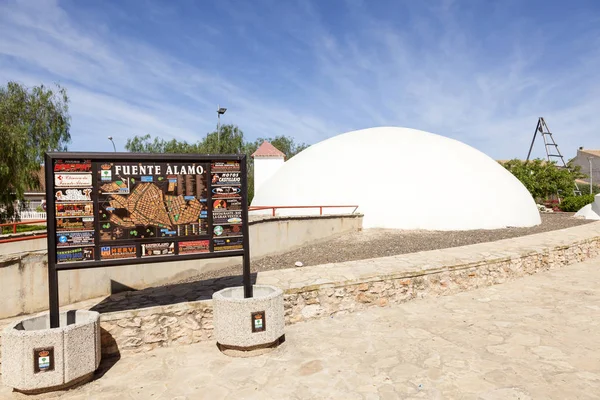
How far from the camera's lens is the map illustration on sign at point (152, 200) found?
4652 millimetres

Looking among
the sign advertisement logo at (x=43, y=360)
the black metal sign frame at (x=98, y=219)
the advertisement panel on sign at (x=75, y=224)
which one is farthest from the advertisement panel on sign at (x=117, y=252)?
the sign advertisement logo at (x=43, y=360)

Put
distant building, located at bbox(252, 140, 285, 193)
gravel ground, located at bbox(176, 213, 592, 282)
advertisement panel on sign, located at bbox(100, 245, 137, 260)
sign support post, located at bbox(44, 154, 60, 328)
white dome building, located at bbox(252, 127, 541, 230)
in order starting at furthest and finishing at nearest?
distant building, located at bbox(252, 140, 285, 193) < white dome building, located at bbox(252, 127, 541, 230) < gravel ground, located at bbox(176, 213, 592, 282) < advertisement panel on sign, located at bbox(100, 245, 137, 260) < sign support post, located at bbox(44, 154, 60, 328)

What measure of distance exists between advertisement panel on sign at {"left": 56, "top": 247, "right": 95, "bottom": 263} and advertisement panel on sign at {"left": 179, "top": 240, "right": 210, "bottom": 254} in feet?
3.56

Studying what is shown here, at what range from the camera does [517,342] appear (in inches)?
205

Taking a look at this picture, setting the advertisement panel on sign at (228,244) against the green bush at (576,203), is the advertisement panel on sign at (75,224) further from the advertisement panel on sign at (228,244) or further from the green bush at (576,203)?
the green bush at (576,203)

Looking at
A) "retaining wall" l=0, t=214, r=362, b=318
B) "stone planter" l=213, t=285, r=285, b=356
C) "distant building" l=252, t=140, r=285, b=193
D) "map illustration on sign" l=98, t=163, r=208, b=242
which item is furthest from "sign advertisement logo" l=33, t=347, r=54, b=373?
"distant building" l=252, t=140, r=285, b=193

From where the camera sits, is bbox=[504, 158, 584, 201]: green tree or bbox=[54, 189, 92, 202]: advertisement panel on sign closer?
bbox=[54, 189, 92, 202]: advertisement panel on sign

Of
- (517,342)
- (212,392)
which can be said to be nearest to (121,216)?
(212,392)

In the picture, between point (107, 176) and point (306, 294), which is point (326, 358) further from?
point (107, 176)

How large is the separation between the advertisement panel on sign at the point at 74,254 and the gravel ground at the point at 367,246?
5.42 metres

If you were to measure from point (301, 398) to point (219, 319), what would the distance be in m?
1.64

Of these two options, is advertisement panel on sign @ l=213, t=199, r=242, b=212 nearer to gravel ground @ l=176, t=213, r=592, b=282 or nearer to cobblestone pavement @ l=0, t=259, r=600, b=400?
cobblestone pavement @ l=0, t=259, r=600, b=400

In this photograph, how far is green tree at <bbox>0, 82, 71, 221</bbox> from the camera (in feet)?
58.3

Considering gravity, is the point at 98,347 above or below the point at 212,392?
above
